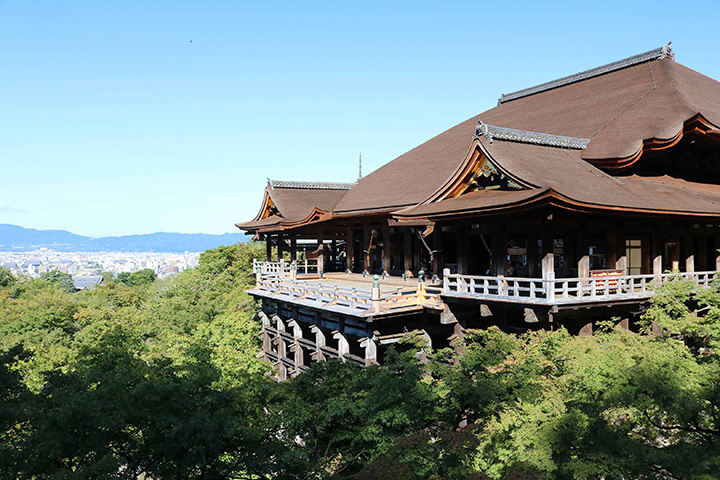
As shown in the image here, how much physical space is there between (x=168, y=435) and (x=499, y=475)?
5.95 m

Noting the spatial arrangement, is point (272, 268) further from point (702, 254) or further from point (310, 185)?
point (702, 254)

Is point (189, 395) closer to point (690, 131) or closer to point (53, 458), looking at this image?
point (53, 458)

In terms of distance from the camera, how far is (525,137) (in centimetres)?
1914

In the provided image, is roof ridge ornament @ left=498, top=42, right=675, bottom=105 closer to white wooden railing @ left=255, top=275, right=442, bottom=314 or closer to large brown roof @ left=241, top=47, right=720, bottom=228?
large brown roof @ left=241, top=47, right=720, bottom=228

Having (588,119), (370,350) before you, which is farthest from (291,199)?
(588,119)

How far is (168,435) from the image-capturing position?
939 cm

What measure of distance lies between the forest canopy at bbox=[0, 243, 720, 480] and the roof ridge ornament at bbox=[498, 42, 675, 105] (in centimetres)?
1577

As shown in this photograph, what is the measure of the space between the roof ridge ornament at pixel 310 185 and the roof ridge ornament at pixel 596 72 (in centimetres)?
1214

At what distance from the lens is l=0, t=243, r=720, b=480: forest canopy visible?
8.94 metres

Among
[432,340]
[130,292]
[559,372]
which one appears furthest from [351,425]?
[130,292]

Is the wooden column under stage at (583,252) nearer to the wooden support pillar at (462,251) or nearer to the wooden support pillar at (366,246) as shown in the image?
the wooden support pillar at (462,251)

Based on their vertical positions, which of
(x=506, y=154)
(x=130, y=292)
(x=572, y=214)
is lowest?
(x=130, y=292)

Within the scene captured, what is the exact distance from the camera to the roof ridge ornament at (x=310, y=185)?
35.0 metres

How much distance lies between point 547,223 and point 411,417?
726 centimetres
